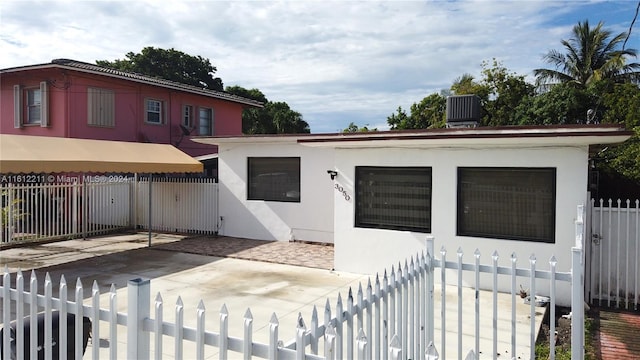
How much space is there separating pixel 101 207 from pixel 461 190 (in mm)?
11655

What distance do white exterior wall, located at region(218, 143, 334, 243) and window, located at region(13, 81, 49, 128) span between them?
7676 millimetres

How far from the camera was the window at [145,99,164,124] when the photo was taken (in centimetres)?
1889

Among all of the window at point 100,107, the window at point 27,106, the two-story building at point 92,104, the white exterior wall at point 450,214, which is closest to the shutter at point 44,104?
the two-story building at point 92,104

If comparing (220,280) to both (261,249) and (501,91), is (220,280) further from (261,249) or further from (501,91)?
(501,91)

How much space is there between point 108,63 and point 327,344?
138 ft

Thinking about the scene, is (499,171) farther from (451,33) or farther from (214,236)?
(214,236)

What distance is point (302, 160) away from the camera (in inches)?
522

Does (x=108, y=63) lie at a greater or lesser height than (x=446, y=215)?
greater

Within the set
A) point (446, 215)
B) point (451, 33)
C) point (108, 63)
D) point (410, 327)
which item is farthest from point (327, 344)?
point (108, 63)

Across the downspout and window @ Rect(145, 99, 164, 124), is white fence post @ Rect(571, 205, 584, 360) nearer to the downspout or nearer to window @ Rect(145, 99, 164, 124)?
the downspout

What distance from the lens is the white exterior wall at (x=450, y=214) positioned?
302 inches

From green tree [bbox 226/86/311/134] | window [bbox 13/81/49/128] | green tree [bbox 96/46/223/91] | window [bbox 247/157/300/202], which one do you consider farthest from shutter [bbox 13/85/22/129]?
green tree [bbox 96/46/223/91]

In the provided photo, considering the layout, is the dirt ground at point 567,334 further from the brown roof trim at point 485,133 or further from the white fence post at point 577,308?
the brown roof trim at point 485,133

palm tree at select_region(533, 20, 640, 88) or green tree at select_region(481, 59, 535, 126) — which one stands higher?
palm tree at select_region(533, 20, 640, 88)
